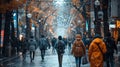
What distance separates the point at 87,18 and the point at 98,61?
49.9 metres

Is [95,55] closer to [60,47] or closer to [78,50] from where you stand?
[78,50]

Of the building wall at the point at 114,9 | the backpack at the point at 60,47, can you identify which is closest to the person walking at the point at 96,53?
the backpack at the point at 60,47

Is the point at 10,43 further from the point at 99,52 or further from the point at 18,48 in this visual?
the point at 99,52

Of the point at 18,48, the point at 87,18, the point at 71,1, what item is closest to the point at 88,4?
the point at 87,18

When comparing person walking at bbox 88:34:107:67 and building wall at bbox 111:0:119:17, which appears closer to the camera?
person walking at bbox 88:34:107:67

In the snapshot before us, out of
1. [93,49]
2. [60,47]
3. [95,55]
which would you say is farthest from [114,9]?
[95,55]

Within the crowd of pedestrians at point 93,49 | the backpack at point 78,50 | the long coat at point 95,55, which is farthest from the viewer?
the backpack at point 78,50

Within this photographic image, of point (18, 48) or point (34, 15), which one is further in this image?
point (34, 15)

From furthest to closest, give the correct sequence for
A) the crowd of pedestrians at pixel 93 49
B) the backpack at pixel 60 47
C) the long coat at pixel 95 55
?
the backpack at pixel 60 47
the crowd of pedestrians at pixel 93 49
the long coat at pixel 95 55

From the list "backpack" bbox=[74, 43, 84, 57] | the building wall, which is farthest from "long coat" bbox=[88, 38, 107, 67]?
the building wall

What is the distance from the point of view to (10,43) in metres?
44.4

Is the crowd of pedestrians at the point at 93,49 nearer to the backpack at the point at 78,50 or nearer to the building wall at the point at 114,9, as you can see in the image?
the backpack at the point at 78,50

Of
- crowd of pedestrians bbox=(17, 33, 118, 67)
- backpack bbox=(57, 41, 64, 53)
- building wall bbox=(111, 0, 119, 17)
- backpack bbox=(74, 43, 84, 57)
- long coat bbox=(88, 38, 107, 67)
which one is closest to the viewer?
long coat bbox=(88, 38, 107, 67)

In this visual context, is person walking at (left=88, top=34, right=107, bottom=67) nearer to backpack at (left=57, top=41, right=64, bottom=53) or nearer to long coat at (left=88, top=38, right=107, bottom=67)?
long coat at (left=88, top=38, right=107, bottom=67)
